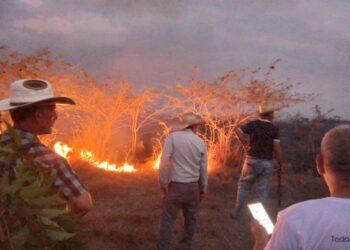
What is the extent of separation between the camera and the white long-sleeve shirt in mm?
6633

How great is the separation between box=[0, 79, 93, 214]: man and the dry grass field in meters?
3.19

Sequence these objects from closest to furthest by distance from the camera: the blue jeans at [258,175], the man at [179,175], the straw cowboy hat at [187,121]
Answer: the man at [179,175] → the straw cowboy hat at [187,121] → the blue jeans at [258,175]

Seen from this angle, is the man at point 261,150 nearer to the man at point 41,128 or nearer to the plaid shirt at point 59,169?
the man at point 41,128

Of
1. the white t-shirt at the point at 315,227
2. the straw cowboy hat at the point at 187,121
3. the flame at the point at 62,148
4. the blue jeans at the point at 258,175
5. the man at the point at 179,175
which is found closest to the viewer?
the white t-shirt at the point at 315,227

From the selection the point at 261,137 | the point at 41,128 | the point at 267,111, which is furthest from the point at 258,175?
the point at 41,128

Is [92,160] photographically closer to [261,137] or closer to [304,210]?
[261,137]

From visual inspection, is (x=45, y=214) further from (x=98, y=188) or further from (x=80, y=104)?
(x=80, y=104)

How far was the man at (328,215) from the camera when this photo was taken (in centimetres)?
A: 212

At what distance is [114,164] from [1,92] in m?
3.59

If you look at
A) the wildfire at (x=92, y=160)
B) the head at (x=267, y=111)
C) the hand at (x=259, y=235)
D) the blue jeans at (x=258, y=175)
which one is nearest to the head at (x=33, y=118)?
the hand at (x=259, y=235)

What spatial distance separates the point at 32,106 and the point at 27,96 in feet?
0.25

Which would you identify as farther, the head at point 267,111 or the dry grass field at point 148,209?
the head at point 267,111

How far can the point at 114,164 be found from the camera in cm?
1395

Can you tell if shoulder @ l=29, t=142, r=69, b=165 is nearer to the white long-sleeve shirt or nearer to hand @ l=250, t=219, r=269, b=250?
hand @ l=250, t=219, r=269, b=250
